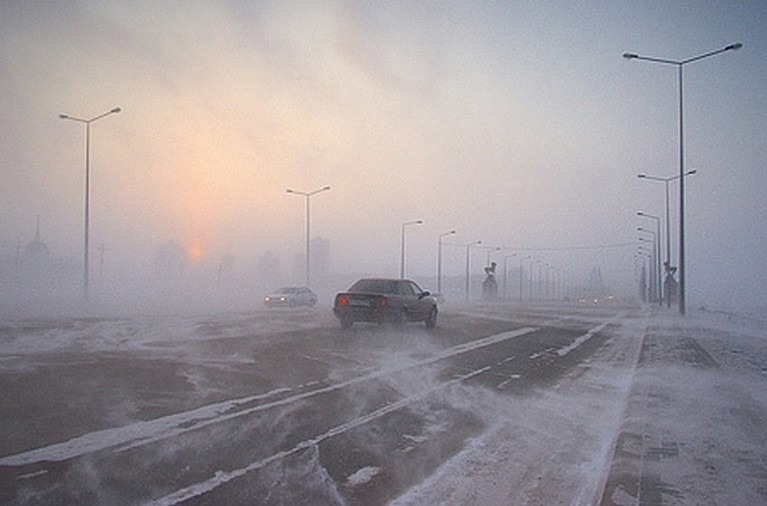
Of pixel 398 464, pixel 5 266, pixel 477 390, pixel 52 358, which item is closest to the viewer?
pixel 398 464

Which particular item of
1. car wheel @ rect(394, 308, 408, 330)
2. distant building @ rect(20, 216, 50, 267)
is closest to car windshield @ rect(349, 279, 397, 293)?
car wheel @ rect(394, 308, 408, 330)

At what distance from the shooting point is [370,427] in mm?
6527

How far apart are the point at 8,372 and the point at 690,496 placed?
933cm

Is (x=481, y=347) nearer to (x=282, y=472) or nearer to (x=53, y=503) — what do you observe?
(x=282, y=472)

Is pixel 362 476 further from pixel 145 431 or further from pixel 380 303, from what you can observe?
pixel 380 303

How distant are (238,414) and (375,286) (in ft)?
39.5

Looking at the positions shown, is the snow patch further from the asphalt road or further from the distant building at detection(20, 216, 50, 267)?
the distant building at detection(20, 216, 50, 267)

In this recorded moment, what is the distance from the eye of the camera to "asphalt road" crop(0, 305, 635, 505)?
4555 mm

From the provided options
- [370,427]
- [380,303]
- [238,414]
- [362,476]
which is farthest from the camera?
[380,303]

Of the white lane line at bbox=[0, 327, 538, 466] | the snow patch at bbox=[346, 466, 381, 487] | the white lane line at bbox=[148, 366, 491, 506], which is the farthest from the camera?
the white lane line at bbox=[0, 327, 538, 466]

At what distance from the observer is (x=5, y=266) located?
106 meters

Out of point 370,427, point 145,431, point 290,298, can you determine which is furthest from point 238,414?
point 290,298

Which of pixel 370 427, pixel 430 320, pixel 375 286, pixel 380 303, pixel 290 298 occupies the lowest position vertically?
pixel 290 298

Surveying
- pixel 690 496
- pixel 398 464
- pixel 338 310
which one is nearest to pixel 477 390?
pixel 398 464
